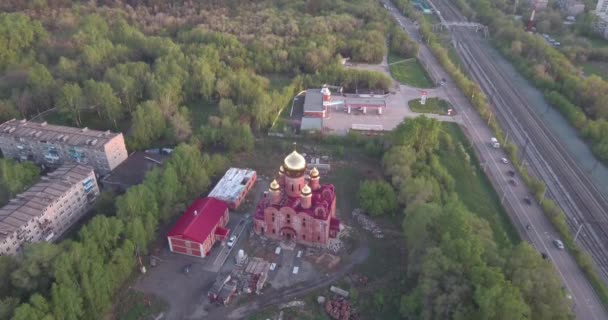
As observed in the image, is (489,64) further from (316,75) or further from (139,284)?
(139,284)

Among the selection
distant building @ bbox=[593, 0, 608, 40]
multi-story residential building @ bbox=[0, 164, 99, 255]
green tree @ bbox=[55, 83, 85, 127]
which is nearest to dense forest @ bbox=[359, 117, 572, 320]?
multi-story residential building @ bbox=[0, 164, 99, 255]

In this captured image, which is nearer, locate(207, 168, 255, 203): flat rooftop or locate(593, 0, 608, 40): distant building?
locate(207, 168, 255, 203): flat rooftop

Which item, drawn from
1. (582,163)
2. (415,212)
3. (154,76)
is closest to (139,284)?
(415,212)

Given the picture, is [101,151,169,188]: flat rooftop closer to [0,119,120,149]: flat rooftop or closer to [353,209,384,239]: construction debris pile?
[0,119,120,149]: flat rooftop

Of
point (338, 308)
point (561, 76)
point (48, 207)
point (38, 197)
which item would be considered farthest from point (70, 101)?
point (561, 76)

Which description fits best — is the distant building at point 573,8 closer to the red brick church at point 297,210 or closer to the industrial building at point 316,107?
the industrial building at point 316,107

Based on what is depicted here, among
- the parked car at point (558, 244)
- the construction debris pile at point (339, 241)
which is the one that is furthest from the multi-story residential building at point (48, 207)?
the parked car at point (558, 244)
